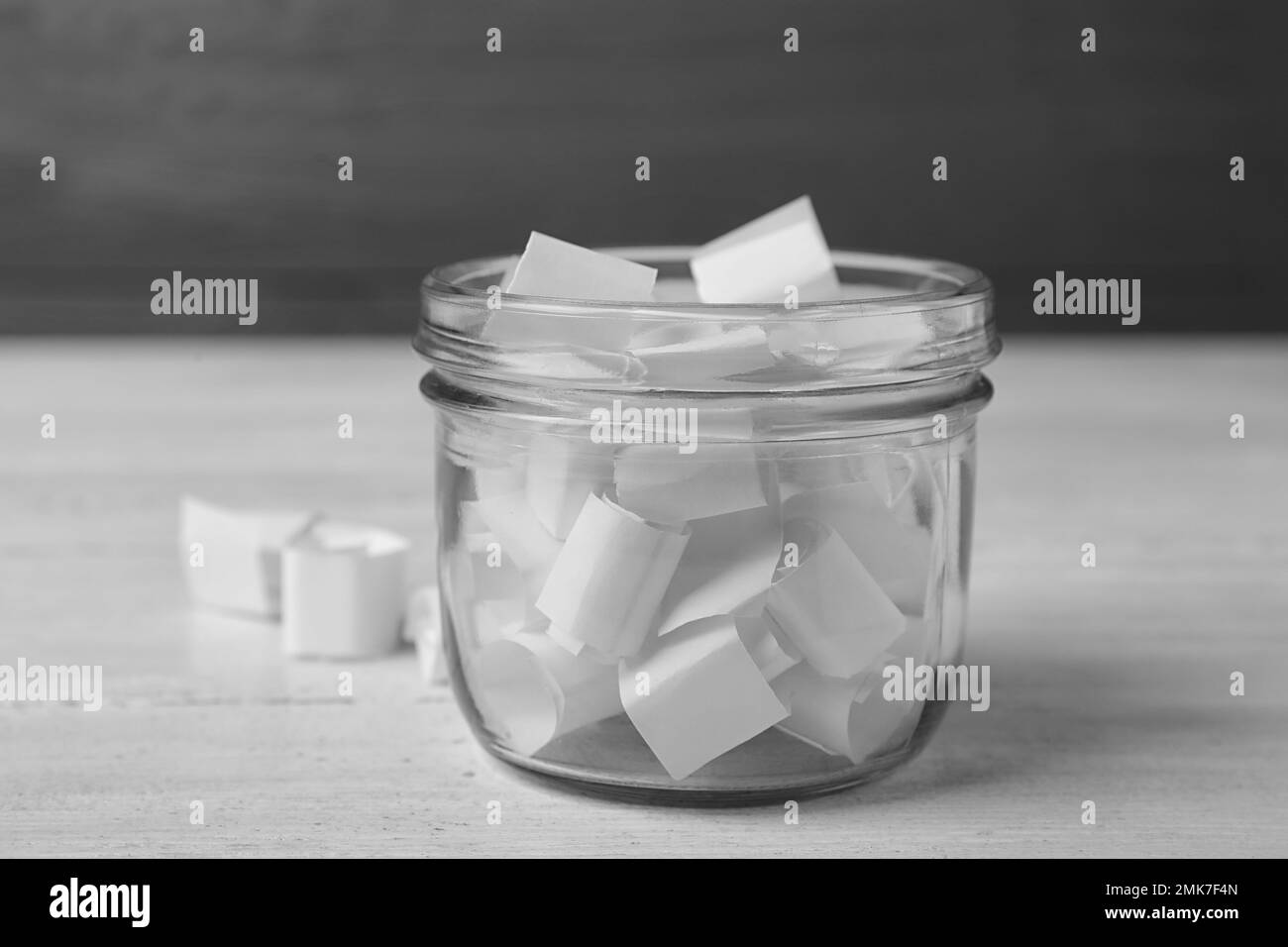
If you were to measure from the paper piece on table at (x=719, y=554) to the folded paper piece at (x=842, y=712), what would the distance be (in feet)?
0.21

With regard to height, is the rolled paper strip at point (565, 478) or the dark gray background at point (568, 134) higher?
the dark gray background at point (568, 134)

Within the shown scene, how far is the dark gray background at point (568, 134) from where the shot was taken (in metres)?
2.74

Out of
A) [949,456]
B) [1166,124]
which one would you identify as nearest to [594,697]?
[949,456]

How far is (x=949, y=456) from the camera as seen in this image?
0.98 meters

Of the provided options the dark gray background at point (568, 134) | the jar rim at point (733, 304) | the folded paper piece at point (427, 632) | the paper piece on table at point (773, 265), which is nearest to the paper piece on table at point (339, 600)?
the folded paper piece at point (427, 632)

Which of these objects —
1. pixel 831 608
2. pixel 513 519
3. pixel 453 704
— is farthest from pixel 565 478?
pixel 453 704

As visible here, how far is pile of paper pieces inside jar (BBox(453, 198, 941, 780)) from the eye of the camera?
0.87 m

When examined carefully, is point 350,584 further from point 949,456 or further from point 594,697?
point 949,456

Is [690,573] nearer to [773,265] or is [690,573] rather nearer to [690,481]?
[690,481]

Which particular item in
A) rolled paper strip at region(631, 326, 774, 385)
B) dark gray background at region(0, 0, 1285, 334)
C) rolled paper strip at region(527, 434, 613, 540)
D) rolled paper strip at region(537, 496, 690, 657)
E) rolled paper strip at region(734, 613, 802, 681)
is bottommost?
rolled paper strip at region(734, 613, 802, 681)

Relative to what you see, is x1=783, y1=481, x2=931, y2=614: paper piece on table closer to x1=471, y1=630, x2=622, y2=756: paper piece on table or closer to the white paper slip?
the white paper slip

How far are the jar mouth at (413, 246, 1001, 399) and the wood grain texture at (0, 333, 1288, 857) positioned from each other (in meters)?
0.26

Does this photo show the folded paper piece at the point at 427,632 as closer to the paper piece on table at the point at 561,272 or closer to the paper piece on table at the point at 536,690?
the paper piece on table at the point at 536,690

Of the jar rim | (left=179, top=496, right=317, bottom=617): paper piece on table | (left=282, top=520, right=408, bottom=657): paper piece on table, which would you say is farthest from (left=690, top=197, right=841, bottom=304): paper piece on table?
(left=179, top=496, right=317, bottom=617): paper piece on table
